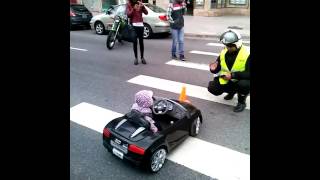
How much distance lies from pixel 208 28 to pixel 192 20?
3.30 metres

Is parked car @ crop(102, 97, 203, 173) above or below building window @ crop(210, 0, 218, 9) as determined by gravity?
below

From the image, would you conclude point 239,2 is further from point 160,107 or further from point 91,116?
point 160,107

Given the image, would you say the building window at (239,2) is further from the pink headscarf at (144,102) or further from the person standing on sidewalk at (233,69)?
the pink headscarf at (144,102)

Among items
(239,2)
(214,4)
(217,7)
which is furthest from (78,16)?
(239,2)

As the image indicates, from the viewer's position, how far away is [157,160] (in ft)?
12.5

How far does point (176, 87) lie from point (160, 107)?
9.10 feet

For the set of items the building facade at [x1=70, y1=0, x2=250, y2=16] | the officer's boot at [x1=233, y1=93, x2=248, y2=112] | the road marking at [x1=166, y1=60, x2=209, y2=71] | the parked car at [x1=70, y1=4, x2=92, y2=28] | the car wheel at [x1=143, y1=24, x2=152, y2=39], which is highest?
the building facade at [x1=70, y1=0, x2=250, y2=16]

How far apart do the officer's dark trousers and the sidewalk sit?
24.6 ft

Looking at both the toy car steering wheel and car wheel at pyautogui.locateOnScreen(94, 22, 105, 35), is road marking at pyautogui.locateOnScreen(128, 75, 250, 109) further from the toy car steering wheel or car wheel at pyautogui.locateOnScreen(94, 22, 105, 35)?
car wheel at pyautogui.locateOnScreen(94, 22, 105, 35)

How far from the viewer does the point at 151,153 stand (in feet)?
11.8

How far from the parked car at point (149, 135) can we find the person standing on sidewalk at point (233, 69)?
1332 millimetres

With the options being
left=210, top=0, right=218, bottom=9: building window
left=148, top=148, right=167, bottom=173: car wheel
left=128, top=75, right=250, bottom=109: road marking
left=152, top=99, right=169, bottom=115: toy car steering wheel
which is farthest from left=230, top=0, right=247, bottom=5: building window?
left=148, top=148, right=167, bottom=173: car wheel

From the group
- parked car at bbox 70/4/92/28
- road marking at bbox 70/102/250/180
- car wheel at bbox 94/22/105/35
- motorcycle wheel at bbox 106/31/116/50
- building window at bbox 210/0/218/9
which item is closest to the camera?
road marking at bbox 70/102/250/180

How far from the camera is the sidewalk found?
44.6 ft
